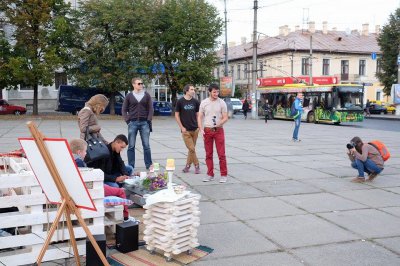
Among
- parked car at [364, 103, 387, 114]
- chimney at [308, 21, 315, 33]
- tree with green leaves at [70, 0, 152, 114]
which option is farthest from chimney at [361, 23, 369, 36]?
tree with green leaves at [70, 0, 152, 114]

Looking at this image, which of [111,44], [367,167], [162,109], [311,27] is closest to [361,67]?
[311,27]

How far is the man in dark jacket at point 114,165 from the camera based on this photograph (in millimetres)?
6246

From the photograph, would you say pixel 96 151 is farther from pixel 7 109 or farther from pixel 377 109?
pixel 377 109

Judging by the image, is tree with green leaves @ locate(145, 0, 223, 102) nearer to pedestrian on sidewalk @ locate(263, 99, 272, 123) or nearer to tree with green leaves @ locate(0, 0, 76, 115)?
pedestrian on sidewalk @ locate(263, 99, 272, 123)

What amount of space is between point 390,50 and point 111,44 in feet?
109

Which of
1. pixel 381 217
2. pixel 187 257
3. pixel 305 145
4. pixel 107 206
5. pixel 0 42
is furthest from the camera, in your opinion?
pixel 0 42

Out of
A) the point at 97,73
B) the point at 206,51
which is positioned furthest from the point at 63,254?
the point at 206,51

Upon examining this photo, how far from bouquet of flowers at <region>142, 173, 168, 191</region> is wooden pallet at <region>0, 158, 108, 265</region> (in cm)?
171

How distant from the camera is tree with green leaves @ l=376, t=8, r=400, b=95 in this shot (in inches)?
1967

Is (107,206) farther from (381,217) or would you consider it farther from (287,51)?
(287,51)

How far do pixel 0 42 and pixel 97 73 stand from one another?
697cm

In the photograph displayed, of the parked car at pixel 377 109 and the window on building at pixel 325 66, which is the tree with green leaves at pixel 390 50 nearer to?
the parked car at pixel 377 109

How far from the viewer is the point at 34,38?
31906 mm

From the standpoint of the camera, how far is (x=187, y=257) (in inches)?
180
